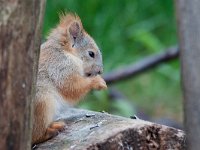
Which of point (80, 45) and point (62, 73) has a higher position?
point (80, 45)

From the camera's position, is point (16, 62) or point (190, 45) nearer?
point (190, 45)

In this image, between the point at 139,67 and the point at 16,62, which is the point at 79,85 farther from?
the point at 139,67

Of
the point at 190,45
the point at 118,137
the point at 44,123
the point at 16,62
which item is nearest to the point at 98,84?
the point at 44,123

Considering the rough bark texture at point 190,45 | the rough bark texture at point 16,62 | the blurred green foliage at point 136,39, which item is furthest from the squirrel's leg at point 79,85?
the blurred green foliage at point 136,39

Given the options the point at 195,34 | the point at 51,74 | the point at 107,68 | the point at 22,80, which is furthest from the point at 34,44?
the point at 107,68

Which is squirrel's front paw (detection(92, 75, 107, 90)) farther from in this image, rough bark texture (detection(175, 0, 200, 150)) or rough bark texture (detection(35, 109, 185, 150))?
rough bark texture (detection(175, 0, 200, 150))

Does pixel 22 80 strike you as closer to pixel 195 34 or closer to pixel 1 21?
pixel 1 21
